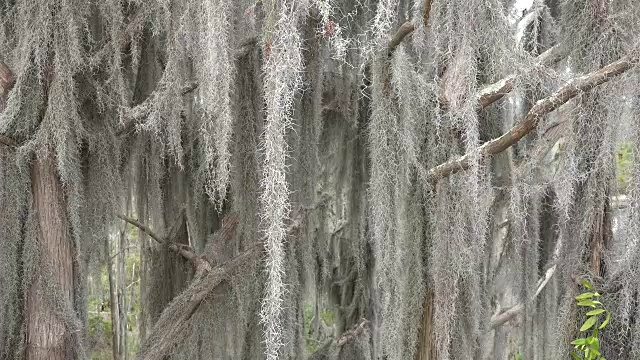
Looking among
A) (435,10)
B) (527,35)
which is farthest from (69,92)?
(527,35)

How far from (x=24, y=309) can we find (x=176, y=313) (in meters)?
0.73

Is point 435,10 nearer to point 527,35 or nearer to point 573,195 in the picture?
point 573,195

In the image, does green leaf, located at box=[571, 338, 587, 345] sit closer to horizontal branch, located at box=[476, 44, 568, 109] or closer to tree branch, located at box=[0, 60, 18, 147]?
horizontal branch, located at box=[476, 44, 568, 109]

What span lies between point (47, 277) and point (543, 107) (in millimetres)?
2070

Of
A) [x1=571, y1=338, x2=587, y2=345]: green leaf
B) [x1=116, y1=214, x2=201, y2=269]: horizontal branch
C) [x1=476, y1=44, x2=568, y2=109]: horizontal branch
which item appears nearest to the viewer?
[x1=571, y1=338, x2=587, y2=345]: green leaf

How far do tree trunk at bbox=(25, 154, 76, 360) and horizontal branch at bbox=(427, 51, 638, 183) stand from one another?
155cm

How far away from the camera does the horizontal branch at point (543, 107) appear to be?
2.21m

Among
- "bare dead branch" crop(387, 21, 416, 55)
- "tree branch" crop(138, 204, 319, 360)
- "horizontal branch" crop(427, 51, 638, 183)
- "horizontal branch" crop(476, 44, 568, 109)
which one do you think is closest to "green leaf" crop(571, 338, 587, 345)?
"horizontal branch" crop(427, 51, 638, 183)

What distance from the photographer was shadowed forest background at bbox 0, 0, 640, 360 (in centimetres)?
228

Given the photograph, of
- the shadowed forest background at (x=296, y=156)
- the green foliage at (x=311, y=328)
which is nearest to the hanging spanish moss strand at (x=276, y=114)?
the shadowed forest background at (x=296, y=156)

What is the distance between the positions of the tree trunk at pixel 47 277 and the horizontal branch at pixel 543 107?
155 cm

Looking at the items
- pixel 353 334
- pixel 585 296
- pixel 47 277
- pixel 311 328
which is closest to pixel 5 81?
pixel 47 277

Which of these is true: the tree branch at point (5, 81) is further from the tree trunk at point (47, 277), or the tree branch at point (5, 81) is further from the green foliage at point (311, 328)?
the green foliage at point (311, 328)

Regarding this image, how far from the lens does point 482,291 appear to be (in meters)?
3.34
